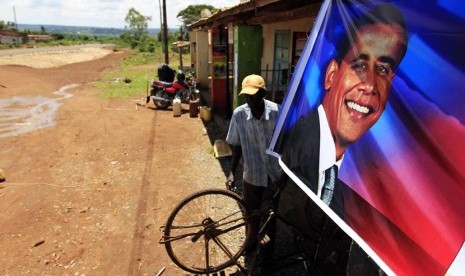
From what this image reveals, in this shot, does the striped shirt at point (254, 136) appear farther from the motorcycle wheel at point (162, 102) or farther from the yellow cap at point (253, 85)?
the motorcycle wheel at point (162, 102)

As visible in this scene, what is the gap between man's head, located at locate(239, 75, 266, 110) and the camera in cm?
326

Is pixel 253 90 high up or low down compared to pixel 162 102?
up

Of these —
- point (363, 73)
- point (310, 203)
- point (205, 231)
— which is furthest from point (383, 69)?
point (310, 203)

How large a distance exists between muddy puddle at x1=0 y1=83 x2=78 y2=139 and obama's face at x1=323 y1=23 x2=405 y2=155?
10062mm

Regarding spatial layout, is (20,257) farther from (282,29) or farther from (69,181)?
(282,29)

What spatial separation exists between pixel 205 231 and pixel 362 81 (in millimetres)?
2293

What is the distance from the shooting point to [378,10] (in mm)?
1730

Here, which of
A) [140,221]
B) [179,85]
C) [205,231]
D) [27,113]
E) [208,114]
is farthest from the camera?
[179,85]

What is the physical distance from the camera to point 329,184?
2.04 meters

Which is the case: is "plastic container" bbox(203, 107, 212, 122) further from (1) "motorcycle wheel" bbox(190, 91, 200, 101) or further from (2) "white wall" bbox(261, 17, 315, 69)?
(2) "white wall" bbox(261, 17, 315, 69)

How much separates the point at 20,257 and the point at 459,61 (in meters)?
5.01

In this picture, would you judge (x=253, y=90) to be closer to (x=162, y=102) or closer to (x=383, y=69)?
(x=383, y=69)

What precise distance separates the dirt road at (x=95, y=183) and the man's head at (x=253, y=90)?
224 centimetres

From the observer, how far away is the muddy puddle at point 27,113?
1020 cm
